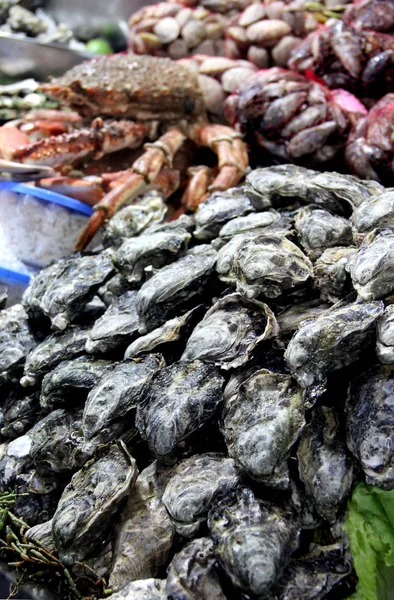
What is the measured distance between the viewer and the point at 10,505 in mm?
1086

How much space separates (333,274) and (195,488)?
1.48 ft

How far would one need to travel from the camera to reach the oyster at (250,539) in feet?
2.46

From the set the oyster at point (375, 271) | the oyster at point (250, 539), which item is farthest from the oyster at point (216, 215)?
the oyster at point (250, 539)

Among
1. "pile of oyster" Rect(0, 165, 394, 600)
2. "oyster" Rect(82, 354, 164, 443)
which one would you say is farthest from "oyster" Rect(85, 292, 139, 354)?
"oyster" Rect(82, 354, 164, 443)

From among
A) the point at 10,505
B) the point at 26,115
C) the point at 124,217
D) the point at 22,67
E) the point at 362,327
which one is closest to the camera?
the point at 362,327

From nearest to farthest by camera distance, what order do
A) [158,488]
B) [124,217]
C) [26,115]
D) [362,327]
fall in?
1. [362,327]
2. [158,488]
3. [124,217]
4. [26,115]

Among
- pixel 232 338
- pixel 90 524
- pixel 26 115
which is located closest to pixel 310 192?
pixel 232 338

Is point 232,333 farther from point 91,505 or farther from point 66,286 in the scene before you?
point 66,286

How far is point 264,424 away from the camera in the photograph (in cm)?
85

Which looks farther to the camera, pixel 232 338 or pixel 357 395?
pixel 232 338

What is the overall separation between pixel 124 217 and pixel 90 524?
2.97 ft

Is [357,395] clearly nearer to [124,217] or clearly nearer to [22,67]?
[124,217]

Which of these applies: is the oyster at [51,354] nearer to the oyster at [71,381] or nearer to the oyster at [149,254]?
the oyster at [71,381]

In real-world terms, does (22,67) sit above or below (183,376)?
above
